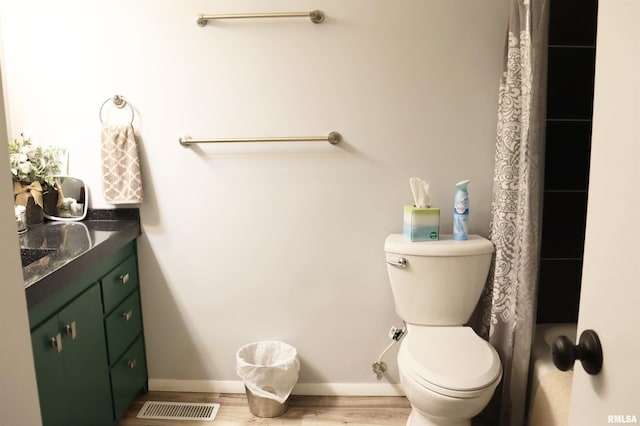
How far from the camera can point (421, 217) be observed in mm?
1956

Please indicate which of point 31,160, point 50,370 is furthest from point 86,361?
point 31,160

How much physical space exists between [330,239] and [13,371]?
1.55 m

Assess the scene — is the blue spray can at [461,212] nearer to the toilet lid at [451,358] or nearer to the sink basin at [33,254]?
the toilet lid at [451,358]

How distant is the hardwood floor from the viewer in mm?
2053

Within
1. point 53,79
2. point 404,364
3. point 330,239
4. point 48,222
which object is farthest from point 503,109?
point 48,222

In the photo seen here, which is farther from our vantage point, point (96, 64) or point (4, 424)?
point (96, 64)

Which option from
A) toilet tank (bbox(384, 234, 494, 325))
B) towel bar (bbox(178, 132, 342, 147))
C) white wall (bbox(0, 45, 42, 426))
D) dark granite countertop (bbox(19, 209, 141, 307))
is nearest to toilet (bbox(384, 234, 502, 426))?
toilet tank (bbox(384, 234, 494, 325))

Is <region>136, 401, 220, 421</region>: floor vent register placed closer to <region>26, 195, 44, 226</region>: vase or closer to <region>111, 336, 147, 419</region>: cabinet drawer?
<region>111, 336, 147, 419</region>: cabinet drawer

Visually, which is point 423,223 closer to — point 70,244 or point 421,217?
point 421,217

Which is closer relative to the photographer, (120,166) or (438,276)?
(438,276)

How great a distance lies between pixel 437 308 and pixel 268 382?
824mm

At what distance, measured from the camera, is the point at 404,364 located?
1.72m

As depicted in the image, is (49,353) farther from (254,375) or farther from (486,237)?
(486,237)
